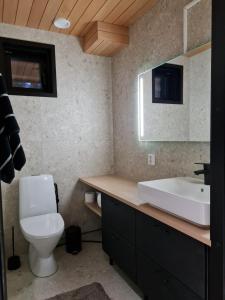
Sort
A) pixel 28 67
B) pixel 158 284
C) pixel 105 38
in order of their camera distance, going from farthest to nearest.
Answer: pixel 28 67 → pixel 105 38 → pixel 158 284

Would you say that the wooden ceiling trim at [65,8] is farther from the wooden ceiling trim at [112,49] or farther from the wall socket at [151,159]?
the wall socket at [151,159]

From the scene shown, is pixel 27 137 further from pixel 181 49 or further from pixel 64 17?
pixel 181 49

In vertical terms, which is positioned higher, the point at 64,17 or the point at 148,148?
the point at 64,17

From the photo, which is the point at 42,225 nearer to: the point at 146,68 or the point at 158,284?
the point at 158,284

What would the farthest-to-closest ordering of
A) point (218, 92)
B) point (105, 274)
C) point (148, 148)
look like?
point (148, 148) → point (105, 274) → point (218, 92)

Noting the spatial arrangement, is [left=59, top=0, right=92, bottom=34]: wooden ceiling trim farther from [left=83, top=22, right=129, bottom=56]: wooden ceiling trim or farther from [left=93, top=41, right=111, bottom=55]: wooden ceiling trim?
[left=93, top=41, right=111, bottom=55]: wooden ceiling trim

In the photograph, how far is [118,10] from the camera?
81.6 inches

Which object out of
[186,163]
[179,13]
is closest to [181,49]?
[179,13]

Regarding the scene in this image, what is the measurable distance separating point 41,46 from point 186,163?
2.00 meters

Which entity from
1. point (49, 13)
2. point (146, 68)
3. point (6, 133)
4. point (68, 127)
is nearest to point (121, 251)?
point (6, 133)

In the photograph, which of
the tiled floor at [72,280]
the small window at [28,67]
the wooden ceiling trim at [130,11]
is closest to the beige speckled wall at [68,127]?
the small window at [28,67]

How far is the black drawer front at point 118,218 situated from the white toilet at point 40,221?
1.41 ft

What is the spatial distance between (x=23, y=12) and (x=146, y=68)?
1285 mm

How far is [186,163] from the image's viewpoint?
1.79 meters
